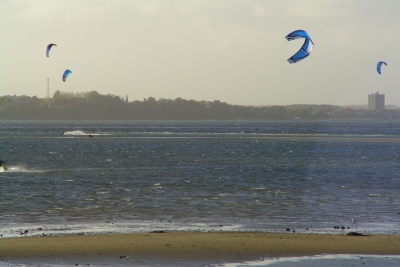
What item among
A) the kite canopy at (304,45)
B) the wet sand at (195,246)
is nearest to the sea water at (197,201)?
the wet sand at (195,246)

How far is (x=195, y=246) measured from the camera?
13.4 metres

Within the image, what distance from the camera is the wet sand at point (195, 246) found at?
40.6 feet

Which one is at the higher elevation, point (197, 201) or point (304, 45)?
point (304, 45)

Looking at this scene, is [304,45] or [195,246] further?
[304,45]

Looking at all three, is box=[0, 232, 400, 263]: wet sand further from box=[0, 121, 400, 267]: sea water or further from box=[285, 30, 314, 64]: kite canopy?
box=[285, 30, 314, 64]: kite canopy

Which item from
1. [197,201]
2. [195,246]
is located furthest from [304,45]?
[195,246]

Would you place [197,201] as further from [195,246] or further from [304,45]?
[304,45]

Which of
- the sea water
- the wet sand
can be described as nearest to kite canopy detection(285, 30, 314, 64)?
the sea water

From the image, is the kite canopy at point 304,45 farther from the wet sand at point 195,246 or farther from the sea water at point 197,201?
the wet sand at point 195,246

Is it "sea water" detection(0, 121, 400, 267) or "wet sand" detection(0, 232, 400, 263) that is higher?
"wet sand" detection(0, 232, 400, 263)

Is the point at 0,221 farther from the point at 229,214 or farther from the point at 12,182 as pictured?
the point at 12,182

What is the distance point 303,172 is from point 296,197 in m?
13.9

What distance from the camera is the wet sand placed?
12389 millimetres

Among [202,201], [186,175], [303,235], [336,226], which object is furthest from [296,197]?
[186,175]
